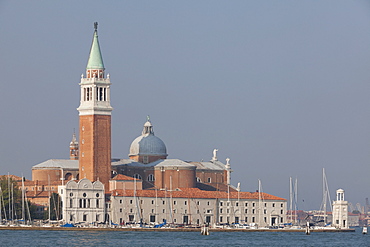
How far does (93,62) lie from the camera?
373 feet

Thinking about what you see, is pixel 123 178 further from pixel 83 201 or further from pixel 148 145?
pixel 148 145

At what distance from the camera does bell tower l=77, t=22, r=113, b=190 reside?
111938 millimetres

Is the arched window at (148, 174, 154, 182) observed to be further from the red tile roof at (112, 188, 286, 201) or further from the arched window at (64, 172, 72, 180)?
the arched window at (64, 172, 72, 180)

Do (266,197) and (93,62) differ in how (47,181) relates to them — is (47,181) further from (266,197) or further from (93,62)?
(266,197)

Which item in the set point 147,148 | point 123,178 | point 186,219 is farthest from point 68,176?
point 186,219

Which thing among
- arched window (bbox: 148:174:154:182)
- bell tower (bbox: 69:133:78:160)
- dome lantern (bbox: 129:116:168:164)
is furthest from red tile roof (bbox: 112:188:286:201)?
bell tower (bbox: 69:133:78:160)

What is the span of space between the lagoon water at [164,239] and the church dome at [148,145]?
2065 centimetres

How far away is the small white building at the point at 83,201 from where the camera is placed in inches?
4343

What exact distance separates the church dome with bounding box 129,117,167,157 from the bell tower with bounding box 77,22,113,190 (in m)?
10.3

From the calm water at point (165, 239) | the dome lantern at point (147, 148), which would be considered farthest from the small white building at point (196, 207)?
the calm water at point (165, 239)

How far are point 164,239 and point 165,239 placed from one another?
98 millimetres

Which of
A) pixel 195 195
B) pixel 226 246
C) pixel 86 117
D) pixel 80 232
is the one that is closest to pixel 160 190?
pixel 195 195

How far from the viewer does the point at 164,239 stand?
295 ft

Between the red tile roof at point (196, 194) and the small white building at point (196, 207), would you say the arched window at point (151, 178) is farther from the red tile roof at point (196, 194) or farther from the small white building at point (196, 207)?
the red tile roof at point (196, 194)
